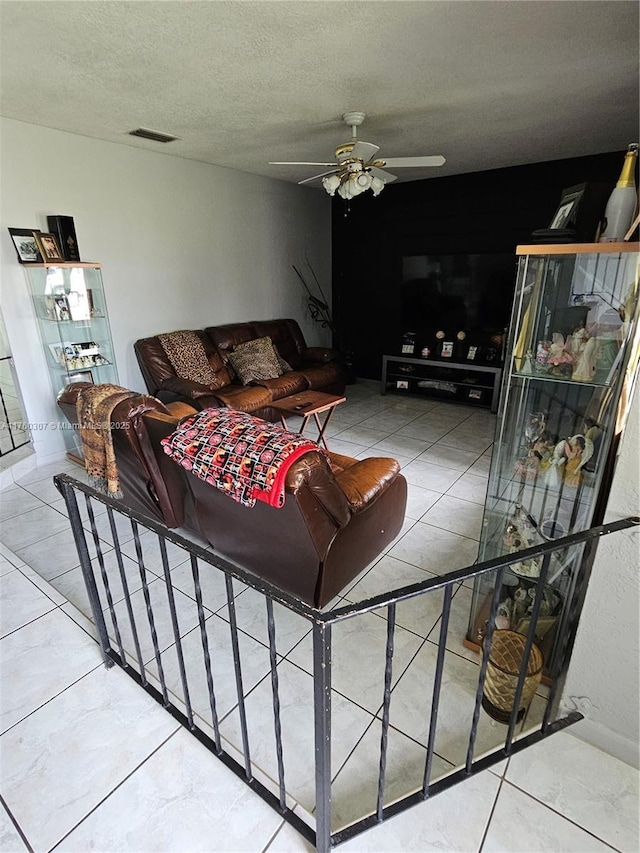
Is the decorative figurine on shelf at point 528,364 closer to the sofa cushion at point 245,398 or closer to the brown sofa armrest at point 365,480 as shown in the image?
the brown sofa armrest at point 365,480

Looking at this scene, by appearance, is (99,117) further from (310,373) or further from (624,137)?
(624,137)

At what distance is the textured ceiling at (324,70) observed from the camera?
1.83 metres

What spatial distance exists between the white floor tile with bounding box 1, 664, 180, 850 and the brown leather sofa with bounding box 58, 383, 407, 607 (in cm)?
70

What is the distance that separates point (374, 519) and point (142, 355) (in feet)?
10.0

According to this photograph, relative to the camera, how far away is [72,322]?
11.8 ft

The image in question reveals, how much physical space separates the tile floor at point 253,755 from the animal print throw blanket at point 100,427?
55 cm

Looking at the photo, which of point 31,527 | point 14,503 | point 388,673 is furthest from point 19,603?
point 388,673

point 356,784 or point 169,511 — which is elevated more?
point 169,511

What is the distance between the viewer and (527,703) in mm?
1568

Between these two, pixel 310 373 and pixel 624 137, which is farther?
pixel 310 373

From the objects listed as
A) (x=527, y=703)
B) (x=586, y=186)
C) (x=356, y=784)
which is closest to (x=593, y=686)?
(x=527, y=703)

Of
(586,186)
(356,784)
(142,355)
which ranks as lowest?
(356,784)

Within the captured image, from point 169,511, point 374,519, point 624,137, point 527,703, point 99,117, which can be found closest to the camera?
point 527,703

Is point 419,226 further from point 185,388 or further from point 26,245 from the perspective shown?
point 26,245
